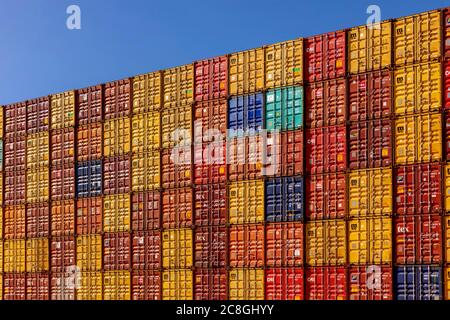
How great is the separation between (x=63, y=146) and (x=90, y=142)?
232 cm

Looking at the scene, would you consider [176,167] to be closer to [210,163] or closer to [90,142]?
[210,163]

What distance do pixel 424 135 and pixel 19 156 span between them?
26.3 meters

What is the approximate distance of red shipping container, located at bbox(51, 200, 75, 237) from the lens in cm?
4084

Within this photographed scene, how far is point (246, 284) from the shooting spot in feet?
111

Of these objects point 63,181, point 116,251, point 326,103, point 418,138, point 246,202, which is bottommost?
point 116,251

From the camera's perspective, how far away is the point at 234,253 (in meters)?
34.4

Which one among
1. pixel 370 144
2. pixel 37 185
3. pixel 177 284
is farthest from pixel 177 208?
pixel 370 144

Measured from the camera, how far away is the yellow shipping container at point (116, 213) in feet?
127

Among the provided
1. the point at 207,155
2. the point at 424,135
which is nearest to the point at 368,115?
the point at 424,135

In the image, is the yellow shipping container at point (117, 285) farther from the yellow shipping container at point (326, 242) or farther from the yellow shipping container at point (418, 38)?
the yellow shipping container at point (418, 38)

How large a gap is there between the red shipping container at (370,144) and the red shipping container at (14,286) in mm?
22875

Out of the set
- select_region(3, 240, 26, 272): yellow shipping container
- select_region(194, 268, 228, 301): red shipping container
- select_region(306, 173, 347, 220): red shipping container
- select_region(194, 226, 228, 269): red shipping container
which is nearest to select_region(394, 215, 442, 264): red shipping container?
select_region(306, 173, 347, 220): red shipping container

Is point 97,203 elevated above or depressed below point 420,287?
above
